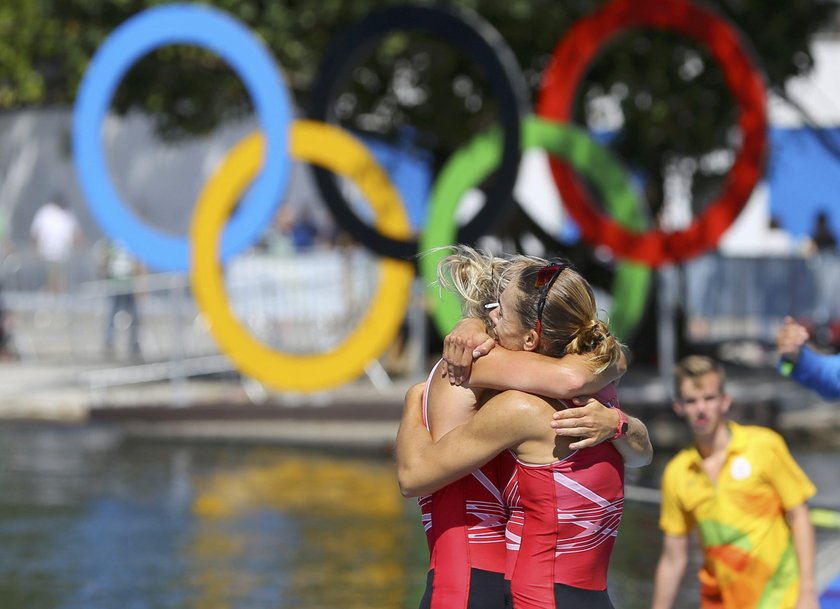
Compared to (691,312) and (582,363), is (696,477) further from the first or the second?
(691,312)

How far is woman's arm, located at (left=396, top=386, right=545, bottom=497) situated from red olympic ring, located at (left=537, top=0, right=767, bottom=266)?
10.7 metres

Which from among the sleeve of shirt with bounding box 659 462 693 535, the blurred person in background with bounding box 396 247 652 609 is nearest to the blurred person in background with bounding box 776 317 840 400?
the sleeve of shirt with bounding box 659 462 693 535

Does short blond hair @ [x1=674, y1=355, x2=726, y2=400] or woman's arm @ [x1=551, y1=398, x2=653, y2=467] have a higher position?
woman's arm @ [x1=551, y1=398, x2=653, y2=467]

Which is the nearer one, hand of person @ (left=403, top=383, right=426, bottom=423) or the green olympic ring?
hand of person @ (left=403, top=383, right=426, bottom=423)

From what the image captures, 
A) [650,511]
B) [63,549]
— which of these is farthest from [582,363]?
[650,511]

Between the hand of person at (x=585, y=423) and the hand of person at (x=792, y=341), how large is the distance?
1578 millimetres

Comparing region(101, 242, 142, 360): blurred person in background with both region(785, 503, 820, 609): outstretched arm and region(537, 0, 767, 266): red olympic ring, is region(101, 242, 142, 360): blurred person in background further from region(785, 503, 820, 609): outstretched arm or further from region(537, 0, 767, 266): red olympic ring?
region(785, 503, 820, 609): outstretched arm

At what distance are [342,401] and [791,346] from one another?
10.0 meters

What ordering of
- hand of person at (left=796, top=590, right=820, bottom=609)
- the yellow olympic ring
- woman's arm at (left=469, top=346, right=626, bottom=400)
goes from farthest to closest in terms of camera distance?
1. the yellow olympic ring
2. hand of person at (left=796, top=590, right=820, bottom=609)
3. woman's arm at (left=469, top=346, right=626, bottom=400)

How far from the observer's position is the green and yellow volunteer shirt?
509 centimetres

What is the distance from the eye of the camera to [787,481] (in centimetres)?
507

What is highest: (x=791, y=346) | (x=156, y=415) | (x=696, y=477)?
(x=791, y=346)

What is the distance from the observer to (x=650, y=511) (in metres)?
10.3

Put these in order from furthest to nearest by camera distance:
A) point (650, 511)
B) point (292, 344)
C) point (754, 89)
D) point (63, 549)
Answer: point (292, 344)
point (754, 89)
point (650, 511)
point (63, 549)
